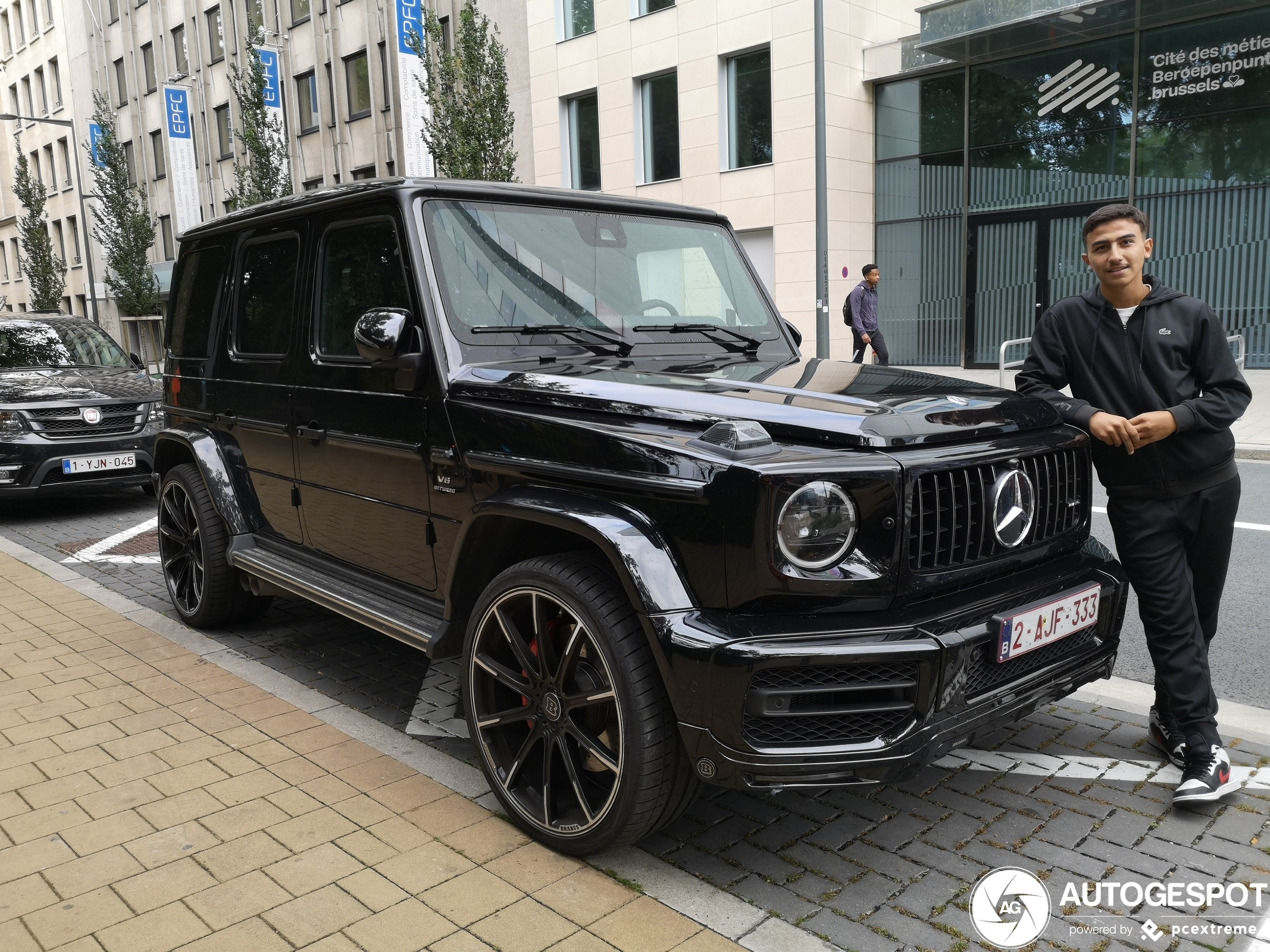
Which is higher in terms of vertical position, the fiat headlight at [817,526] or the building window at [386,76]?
the building window at [386,76]

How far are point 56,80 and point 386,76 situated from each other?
29767 mm

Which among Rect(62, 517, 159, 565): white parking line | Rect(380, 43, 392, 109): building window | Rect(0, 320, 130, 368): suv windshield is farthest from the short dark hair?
Rect(380, 43, 392, 109): building window

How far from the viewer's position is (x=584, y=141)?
24562mm

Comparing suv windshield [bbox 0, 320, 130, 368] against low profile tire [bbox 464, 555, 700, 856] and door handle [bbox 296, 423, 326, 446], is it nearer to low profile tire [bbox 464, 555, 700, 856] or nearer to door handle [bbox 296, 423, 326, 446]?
door handle [bbox 296, 423, 326, 446]

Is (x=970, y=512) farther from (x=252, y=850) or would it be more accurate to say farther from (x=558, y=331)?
(x=252, y=850)

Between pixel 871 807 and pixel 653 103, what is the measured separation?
21744mm

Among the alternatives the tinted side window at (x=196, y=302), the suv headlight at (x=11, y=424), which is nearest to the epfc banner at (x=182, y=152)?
the suv headlight at (x=11, y=424)

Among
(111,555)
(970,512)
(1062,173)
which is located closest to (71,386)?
(111,555)

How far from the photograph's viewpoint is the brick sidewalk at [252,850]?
8.86 ft

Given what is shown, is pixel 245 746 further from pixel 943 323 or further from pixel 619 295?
pixel 943 323

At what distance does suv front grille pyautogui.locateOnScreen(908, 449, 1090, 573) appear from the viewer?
2695 millimetres

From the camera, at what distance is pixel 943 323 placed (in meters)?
20.5

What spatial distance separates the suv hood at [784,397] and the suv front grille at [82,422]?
6.91 meters

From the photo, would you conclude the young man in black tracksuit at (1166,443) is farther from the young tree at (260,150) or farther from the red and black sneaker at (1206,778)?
the young tree at (260,150)
